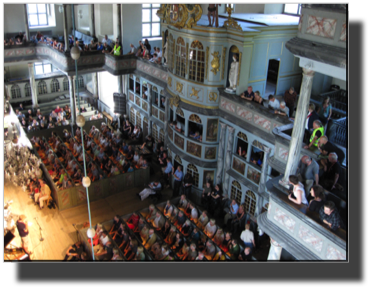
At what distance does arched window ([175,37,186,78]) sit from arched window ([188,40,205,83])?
15.9 inches

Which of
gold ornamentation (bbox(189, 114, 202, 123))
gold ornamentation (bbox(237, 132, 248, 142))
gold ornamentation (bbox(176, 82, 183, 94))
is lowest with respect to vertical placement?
gold ornamentation (bbox(237, 132, 248, 142))

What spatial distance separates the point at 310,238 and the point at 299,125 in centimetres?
234

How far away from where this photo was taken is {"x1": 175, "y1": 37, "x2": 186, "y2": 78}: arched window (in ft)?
44.3

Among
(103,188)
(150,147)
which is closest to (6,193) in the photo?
(103,188)

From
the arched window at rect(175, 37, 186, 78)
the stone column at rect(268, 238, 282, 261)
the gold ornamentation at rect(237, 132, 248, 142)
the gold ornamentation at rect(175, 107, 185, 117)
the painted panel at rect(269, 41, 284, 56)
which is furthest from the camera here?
the gold ornamentation at rect(175, 107, 185, 117)

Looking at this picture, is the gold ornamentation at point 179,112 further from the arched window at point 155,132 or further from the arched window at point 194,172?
the arched window at point 155,132

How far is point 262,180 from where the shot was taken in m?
12.8

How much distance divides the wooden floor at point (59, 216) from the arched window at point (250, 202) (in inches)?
139

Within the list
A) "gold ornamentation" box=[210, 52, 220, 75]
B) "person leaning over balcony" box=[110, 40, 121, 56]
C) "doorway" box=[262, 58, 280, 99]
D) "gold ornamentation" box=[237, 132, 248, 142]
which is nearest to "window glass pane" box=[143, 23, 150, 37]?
"person leaning over balcony" box=[110, 40, 121, 56]

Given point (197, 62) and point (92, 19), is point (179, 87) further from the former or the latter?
point (92, 19)

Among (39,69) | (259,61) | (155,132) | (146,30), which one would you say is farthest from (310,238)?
(39,69)

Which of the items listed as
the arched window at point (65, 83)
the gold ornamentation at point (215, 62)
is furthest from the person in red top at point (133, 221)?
the arched window at point (65, 83)

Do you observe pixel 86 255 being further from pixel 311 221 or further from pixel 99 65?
pixel 99 65

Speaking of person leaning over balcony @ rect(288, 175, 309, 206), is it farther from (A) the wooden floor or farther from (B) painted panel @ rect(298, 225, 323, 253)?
(A) the wooden floor
